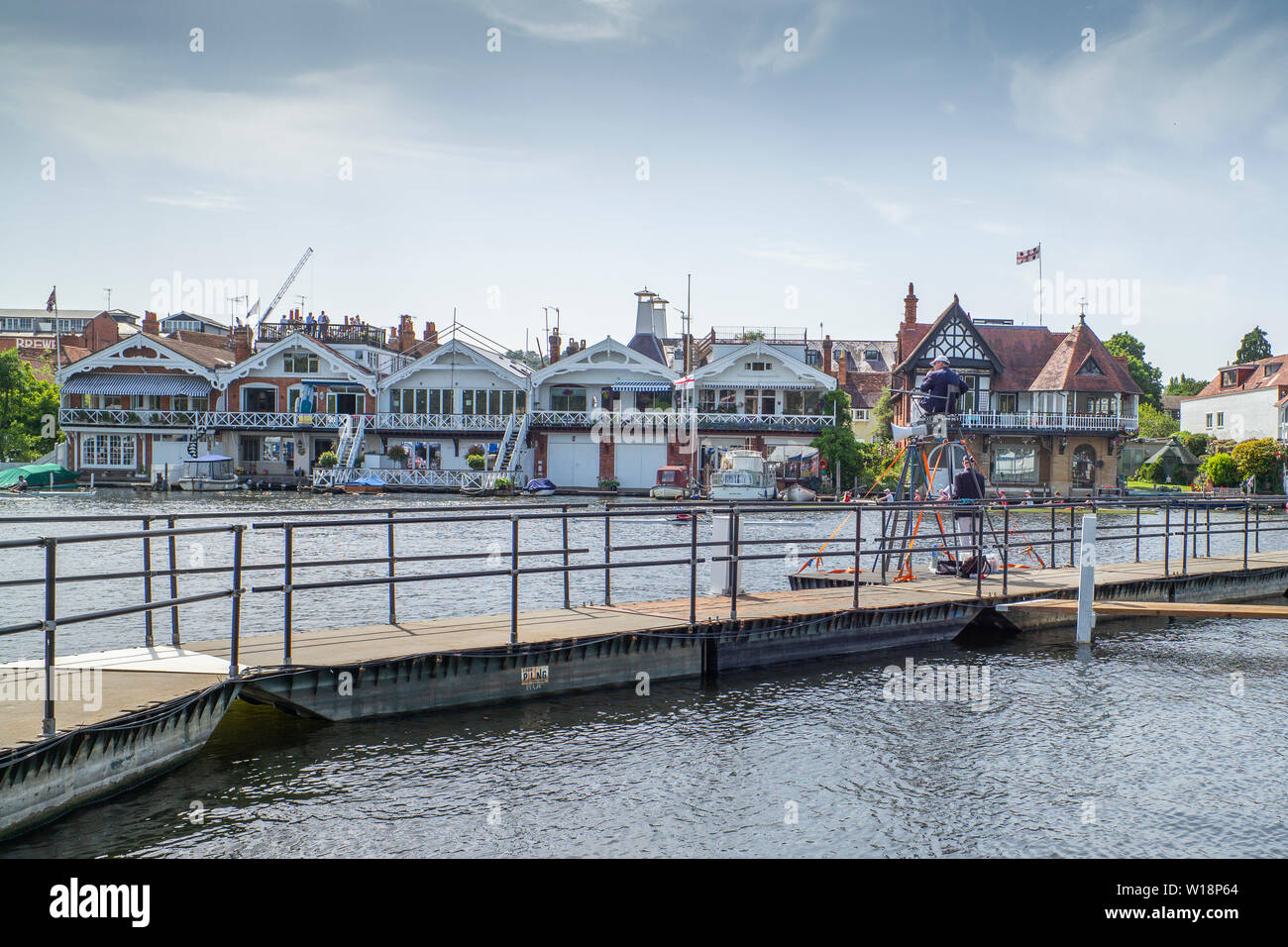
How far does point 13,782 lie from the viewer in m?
7.08

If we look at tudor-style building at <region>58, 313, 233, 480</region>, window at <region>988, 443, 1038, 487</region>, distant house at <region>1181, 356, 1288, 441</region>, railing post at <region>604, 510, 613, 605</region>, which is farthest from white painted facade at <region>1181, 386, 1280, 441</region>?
tudor-style building at <region>58, 313, 233, 480</region>

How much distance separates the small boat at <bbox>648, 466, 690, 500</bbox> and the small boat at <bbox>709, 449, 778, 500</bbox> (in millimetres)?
2430

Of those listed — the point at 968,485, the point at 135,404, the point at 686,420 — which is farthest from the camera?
the point at 135,404

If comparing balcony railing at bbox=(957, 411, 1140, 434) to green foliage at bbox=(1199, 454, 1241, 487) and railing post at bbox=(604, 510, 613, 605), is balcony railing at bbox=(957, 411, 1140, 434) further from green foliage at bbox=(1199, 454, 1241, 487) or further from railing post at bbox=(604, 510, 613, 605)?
railing post at bbox=(604, 510, 613, 605)

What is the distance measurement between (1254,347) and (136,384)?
101554mm

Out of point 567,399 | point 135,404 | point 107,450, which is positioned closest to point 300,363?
point 135,404

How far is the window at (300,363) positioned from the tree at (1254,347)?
88651 millimetres

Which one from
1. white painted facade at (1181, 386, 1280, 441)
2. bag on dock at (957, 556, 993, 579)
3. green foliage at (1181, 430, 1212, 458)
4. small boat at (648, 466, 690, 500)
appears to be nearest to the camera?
bag on dock at (957, 556, 993, 579)

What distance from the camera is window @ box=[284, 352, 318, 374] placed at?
213 feet

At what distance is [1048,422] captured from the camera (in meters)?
62.4

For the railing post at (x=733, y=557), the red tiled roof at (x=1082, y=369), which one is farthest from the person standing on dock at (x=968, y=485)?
the red tiled roof at (x=1082, y=369)

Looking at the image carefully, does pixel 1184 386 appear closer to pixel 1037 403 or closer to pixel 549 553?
pixel 1037 403
